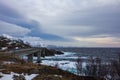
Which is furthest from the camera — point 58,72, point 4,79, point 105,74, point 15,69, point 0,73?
point 105,74

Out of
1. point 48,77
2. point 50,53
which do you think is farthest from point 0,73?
point 50,53

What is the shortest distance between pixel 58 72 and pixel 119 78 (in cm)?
1201

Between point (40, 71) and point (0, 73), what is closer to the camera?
point (0, 73)

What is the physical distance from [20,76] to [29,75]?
209 centimetres

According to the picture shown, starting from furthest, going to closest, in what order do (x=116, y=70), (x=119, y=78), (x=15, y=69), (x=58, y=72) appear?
(x=116, y=70)
(x=119, y=78)
(x=58, y=72)
(x=15, y=69)

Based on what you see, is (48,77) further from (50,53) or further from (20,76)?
(50,53)

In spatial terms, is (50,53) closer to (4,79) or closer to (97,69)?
(97,69)

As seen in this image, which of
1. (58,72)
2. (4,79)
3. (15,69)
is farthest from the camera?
(58,72)

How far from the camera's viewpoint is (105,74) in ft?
139

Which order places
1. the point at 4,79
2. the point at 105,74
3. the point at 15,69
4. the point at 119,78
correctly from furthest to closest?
the point at 105,74, the point at 119,78, the point at 15,69, the point at 4,79

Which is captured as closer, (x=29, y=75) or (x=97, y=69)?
(x=29, y=75)

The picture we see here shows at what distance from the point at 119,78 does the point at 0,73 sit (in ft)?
62.2

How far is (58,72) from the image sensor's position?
92.6ft

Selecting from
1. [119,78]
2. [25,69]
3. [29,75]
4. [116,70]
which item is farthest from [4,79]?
[116,70]
